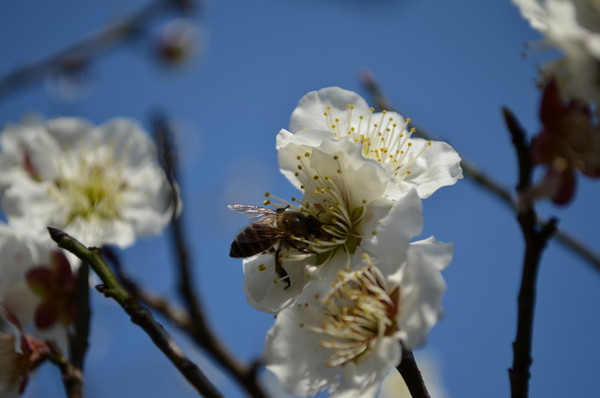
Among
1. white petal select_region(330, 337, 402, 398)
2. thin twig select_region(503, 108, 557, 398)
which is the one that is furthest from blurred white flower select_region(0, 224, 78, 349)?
thin twig select_region(503, 108, 557, 398)

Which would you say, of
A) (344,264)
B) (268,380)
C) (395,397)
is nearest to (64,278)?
(344,264)

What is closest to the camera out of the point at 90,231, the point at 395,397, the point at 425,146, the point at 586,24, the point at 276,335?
the point at 586,24

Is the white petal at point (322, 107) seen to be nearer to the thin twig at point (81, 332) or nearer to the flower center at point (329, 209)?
the flower center at point (329, 209)

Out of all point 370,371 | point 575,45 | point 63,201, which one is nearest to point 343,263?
point 370,371

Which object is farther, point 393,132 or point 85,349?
point 393,132

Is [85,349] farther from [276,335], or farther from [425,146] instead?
[425,146]

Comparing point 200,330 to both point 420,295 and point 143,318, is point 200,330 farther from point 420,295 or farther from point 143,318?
point 420,295

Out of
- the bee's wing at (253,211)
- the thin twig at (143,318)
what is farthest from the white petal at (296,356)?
the bee's wing at (253,211)
